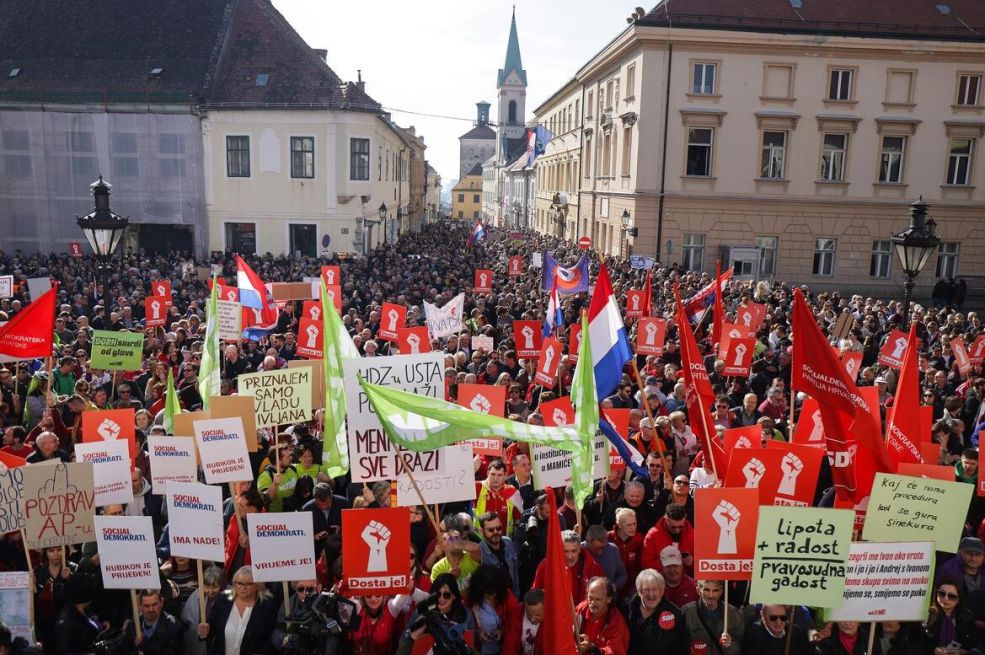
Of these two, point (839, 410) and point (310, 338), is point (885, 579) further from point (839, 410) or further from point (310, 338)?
point (310, 338)

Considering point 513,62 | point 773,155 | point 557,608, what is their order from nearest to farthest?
1. point 557,608
2. point 773,155
3. point 513,62

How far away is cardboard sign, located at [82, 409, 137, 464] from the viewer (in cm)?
836

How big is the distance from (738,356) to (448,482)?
6.83 meters

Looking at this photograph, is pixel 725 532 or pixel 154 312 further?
pixel 154 312

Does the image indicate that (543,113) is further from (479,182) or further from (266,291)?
(479,182)

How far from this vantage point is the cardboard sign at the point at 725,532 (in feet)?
19.7

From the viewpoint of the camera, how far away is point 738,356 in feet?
41.1

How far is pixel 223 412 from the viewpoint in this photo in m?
8.86

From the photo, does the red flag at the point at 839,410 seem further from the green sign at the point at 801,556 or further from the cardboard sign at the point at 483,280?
the cardboard sign at the point at 483,280

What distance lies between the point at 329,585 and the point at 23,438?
4356mm

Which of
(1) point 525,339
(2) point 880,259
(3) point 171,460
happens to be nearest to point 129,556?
(3) point 171,460

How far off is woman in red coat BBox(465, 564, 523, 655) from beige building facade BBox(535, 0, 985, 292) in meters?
28.0

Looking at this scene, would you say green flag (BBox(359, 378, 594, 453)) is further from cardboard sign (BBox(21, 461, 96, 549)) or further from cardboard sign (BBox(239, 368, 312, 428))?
cardboard sign (BBox(239, 368, 312, 428))

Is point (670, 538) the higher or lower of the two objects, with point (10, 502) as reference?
→ lower
